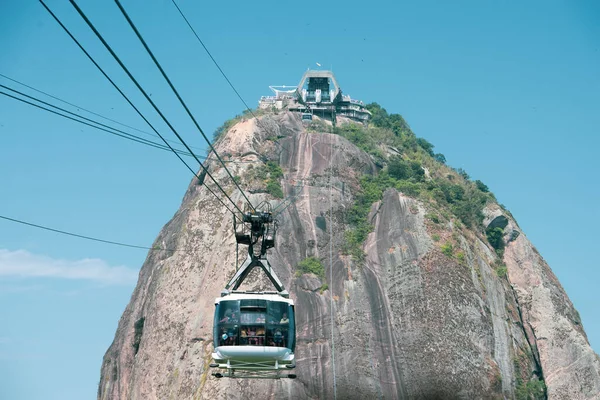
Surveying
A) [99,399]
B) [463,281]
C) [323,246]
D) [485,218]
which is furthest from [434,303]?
[99,399]

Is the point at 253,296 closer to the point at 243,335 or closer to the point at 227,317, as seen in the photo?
the point at 227,317

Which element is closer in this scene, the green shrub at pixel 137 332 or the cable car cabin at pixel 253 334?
the cable car cabin at pixel 253 334

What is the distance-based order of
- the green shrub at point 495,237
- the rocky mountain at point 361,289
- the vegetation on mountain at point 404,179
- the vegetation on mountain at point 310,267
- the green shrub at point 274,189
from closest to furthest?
the rocky mountain at point 361,289 → the vegetation on mountain at point 310,267 → the green shrub at point 274,189 → the vegetation on mountain at point 404,179 → the green shrub at point 495,237

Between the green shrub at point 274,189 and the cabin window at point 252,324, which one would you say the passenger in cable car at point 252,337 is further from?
the green shrub at point 274,189

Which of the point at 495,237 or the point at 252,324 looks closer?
the point at 252,324

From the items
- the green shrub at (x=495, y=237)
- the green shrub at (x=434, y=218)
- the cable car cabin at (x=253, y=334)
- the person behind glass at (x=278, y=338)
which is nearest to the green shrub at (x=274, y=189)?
the green shrub at (x=434, y=218)

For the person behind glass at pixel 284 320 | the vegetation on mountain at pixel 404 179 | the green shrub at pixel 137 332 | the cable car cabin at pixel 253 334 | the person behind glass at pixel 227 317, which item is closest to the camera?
the cable car cabin at pixel 253 334

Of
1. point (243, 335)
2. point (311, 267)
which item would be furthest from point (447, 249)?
point (243, 335)

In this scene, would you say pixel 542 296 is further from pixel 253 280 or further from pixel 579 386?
pixel 253 280
